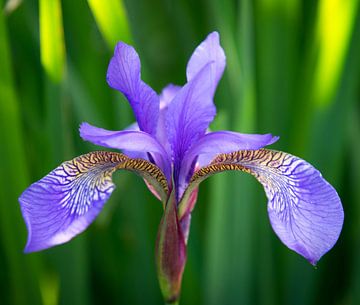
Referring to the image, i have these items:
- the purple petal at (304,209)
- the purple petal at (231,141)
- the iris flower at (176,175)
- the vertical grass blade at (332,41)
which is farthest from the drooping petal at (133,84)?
the vertical grass blade at (332,41)

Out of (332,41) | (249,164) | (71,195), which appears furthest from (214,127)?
(71,195)

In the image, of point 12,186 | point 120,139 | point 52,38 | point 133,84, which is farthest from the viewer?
point 12,186

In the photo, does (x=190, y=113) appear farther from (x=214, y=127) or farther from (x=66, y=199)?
(x=214, y=127)

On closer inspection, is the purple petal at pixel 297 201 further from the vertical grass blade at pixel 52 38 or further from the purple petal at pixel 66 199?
the vertical grass blade at pixel 52 38

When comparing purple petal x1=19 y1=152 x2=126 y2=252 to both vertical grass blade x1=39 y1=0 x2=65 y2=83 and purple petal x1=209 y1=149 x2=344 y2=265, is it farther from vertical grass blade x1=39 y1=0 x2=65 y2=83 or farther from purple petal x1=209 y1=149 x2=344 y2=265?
vertical grass blade x1=39 y1=0 x2=65 y2=83

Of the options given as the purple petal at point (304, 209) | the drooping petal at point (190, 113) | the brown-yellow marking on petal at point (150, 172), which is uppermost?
the drooping petal at point (190, 113)

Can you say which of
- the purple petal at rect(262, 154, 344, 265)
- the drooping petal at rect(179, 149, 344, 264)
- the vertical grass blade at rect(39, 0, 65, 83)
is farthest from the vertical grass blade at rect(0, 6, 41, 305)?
the purple petal at rect(262, 154, 344, 265)
